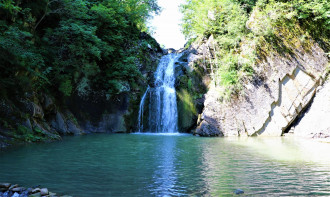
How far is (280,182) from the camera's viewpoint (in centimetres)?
526

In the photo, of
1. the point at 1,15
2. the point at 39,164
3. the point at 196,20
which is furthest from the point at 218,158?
the point at 196,20

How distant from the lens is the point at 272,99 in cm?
1482

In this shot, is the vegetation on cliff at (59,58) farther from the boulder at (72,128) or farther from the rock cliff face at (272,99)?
the rock cliff face at (272,99)

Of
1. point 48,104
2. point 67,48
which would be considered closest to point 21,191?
point 48,104

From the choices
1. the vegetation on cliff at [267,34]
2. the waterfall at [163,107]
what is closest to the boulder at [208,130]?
the vegetation on cliff at [267,34]

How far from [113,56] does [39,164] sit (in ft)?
43.1

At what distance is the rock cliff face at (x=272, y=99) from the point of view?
1475 centimetres

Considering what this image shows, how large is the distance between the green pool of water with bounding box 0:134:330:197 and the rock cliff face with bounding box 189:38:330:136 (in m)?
5.75

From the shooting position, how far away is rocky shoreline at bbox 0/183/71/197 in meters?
4.33

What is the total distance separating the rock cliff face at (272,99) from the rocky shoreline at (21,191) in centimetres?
1182

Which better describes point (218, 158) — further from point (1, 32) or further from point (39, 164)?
point (1, 32)

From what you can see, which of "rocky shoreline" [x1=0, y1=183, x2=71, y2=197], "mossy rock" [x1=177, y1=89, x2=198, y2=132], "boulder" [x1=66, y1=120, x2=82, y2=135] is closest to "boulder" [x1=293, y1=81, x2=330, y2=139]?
"mossy rock" [x1=177, y1=89, x2=198, y2=132]

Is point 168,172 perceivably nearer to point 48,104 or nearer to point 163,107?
point 48,104

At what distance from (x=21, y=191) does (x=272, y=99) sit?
1352 cm
